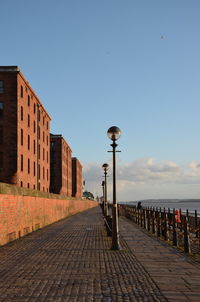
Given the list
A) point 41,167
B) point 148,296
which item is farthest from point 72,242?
point 41,167

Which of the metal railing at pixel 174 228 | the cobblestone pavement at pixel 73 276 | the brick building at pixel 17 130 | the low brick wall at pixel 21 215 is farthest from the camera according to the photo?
the brick building at pixel 17 130

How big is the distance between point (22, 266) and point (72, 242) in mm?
5832

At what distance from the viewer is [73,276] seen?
8477mm

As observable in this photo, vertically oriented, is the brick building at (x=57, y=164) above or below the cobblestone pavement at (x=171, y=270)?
above

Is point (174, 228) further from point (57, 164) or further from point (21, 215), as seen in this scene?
point (57, 164)

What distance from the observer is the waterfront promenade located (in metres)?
6.80

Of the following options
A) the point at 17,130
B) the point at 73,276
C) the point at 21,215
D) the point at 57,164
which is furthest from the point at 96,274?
the point at 57,164

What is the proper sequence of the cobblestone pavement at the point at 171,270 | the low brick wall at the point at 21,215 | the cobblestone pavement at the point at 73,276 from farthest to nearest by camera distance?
the low brick wall at the point at 21,215 < the cobblestone pavement at the point at 171,270 < the cobblestone pavement at the point at 73,276

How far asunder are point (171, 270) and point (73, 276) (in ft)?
7.82

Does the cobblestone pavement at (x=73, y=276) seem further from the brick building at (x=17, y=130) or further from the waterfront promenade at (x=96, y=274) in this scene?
the brick building at (x=17, y=130)

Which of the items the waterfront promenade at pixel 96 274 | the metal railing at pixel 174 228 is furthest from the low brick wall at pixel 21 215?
the metal railing at pixel 174 228

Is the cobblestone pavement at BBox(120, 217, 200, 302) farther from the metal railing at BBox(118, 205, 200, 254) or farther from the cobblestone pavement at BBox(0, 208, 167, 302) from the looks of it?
the metal railing at BBox(118, 205, 200, 254)

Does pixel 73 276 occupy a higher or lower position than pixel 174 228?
lower

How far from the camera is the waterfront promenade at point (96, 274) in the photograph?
6797 millimetres
